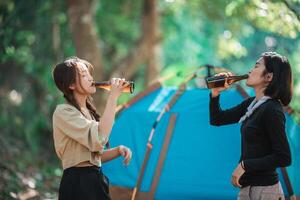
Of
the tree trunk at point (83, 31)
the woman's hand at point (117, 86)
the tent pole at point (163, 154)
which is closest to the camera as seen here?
the woman's hand at point (117, 86)

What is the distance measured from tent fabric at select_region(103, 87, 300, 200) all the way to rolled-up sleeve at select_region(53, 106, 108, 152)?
135cm

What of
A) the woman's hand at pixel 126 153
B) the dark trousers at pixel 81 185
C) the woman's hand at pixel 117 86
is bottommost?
the dark trousers at pixel 81 185

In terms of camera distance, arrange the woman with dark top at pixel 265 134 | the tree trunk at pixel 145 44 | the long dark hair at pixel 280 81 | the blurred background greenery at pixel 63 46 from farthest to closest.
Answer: the tree trunk at pixel 145 44 < the blurred background greenery at pixel 63 46 < the long dark hair at pixel 280 81 < the woman with dark top at pixel 265 134

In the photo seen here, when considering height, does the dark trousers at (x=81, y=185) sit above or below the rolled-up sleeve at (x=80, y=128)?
below

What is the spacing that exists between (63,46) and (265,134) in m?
6.15

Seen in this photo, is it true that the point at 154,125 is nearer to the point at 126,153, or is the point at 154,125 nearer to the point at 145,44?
the point at 126,153

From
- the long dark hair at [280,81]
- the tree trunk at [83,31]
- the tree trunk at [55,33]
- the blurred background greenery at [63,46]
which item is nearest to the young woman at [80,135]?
the long dark hair at [280,81]

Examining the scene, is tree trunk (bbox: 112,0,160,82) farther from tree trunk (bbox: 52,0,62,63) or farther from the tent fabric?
the tent fabric

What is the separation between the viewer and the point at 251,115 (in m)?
3.12

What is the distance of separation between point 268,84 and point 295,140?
57.8 inches

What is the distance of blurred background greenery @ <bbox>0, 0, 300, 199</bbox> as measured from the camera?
557 cm

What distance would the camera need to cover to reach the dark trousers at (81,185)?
3137 mm

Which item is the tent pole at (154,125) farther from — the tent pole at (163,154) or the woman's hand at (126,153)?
the woman's hand at (126,153)

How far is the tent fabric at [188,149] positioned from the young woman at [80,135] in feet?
3.76
